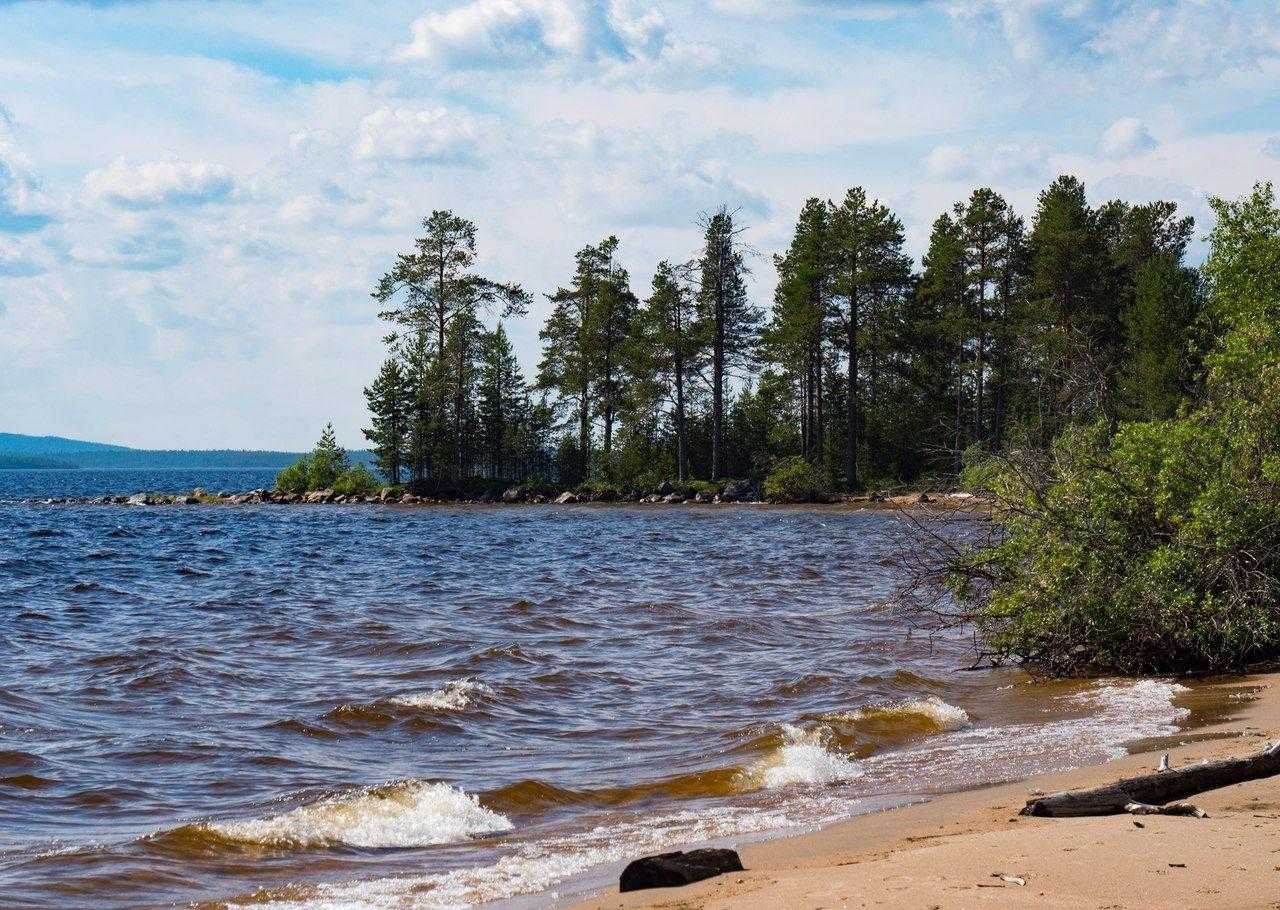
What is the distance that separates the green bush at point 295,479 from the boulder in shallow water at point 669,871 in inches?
2697

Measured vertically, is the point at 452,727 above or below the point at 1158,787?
below

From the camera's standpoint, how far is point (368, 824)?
32.4 feet

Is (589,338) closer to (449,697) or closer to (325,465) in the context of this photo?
(325,465)

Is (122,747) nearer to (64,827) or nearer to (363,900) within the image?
(64,827)

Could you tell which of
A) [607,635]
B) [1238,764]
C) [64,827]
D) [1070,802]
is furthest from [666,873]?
[607,635]

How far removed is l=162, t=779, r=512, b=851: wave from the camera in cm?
943

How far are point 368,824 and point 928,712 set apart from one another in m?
6.83

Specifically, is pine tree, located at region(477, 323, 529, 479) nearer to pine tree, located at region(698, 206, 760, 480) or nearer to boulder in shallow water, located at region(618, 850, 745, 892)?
pine tree, located at region(698, 206, 760, 480)

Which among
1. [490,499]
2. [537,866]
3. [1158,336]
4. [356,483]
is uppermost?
[1158,336]

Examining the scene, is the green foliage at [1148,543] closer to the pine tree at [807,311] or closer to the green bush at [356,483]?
the pine tree at [807,311]

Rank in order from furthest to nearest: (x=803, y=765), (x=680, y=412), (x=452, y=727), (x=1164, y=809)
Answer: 1. (x=680, y=412)
2. (x=452, y=727)
3. (x=803, y=765)
4. (x=1164, y=809)

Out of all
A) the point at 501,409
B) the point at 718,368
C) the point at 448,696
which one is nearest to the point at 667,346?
the point at 718,368

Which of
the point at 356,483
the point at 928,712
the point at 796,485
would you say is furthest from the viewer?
the point at 356,483

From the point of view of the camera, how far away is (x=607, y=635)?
20953 millimetres
